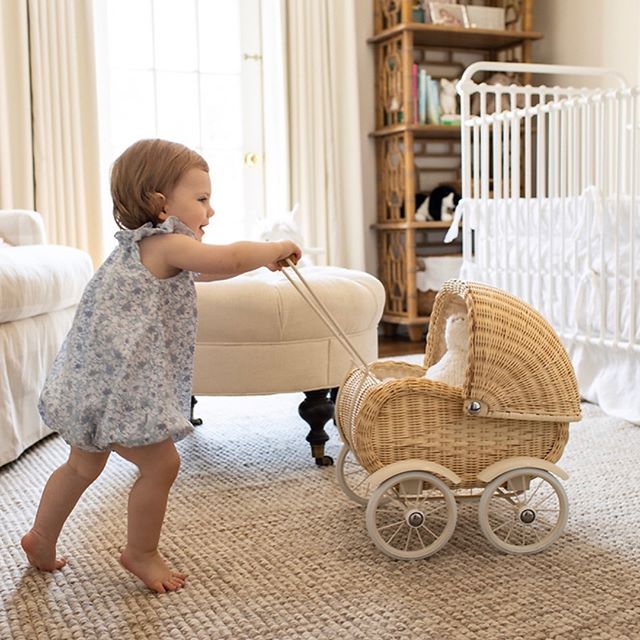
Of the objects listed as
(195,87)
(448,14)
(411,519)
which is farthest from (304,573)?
(448,14)

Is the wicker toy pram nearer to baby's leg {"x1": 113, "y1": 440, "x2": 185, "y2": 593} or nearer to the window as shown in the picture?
baby's leg {"x1": 113, "y1": 440, "x2": 185, "y2": 593}

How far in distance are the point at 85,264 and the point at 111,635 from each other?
1.67m

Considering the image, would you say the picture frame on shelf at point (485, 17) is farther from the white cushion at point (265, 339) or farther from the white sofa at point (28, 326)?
the white cushion at point (265, 339)

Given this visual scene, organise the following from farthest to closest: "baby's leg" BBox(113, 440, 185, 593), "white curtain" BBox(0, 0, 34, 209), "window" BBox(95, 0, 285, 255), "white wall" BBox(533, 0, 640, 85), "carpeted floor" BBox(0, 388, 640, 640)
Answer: "window" BBox(95, 0, 285, 255) → "white wall" BBox(533, 0, 640, 85) → "white curtain" BBox(0, 0, 34, 209) → "baby's leg" BBox(113, 440, 185, 593) → "carpeted floor" BBox(0, 388, 640, 640)

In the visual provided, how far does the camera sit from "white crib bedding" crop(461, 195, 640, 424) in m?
2.46

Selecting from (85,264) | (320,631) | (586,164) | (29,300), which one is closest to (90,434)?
(320,631)

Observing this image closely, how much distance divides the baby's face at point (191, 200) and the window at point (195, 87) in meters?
2.55

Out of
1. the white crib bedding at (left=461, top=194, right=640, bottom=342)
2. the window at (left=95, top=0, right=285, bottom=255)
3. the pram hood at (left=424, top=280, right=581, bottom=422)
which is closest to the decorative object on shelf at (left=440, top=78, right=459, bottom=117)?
the window at (left=95, top=0, right=285, bottom=255)

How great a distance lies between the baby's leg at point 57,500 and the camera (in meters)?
1.38

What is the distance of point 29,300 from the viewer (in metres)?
2.11

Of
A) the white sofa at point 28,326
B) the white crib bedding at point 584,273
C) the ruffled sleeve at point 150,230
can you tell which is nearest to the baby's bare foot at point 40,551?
the ruffled sleeve at point 150,230

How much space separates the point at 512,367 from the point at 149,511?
24.7 inches

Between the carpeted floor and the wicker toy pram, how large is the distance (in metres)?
0.06

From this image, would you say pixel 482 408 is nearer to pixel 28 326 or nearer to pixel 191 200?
pixel 191 200
